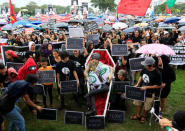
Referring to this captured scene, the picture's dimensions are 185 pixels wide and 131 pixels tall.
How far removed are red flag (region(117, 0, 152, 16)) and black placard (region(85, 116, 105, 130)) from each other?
354 centimetres

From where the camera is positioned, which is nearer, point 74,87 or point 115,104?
point 74,87

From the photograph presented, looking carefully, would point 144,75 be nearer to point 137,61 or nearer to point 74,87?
point 137,61

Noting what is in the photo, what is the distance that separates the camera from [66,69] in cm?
522

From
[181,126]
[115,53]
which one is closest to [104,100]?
[115,53]

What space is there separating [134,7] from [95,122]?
3.95 m

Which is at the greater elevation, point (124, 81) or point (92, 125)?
point (124, 81)

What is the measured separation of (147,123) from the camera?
15.9 ft

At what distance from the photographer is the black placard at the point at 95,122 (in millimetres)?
4496

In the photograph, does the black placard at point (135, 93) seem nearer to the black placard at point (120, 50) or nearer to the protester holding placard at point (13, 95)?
the black placard at point (120, 50)

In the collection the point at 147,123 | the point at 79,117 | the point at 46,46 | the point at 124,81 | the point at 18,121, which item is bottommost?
the point at 147,123

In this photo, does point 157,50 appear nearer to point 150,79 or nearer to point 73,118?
point 150,79

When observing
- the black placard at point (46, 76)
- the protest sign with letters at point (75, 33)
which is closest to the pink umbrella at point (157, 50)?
the black placard at point (46, 76)

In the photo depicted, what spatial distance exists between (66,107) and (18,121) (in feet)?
7.41

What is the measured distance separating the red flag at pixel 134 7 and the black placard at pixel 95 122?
11.6 ft
